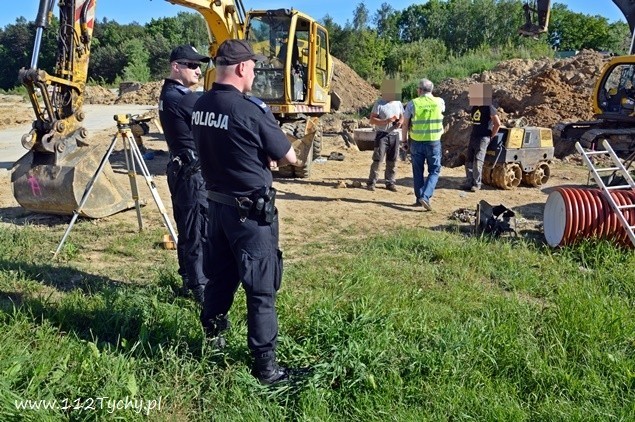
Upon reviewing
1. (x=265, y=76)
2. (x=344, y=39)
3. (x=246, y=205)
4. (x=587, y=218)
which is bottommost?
(x=587, y=218)

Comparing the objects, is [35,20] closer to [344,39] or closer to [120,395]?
[120,395]

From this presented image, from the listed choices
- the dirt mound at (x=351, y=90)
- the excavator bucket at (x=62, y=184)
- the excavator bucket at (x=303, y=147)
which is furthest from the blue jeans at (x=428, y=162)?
the dirt mound at (x=351, y=90)

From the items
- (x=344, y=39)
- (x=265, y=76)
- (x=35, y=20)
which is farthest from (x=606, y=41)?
(x=35, y=20)

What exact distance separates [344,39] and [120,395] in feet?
153

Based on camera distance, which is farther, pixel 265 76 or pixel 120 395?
pixel 265 76

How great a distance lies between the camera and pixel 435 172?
8.87 metres

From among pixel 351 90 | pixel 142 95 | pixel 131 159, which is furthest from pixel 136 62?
pixel 131 159

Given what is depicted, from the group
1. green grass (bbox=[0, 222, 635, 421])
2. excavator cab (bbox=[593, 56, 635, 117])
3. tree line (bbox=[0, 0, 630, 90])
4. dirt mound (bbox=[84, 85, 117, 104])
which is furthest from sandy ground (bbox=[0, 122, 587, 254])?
dirt mound (bbox=[84, 85, 117, 104])

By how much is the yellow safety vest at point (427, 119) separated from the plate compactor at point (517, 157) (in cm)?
203

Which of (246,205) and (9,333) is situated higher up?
(246,205)

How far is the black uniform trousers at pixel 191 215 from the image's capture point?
15.7ft

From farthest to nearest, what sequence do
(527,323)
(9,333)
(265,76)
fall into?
(265,76), (527,323), (9,333)

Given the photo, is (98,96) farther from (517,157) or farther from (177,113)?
(177,113)

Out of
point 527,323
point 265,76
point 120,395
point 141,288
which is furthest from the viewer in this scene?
point 265,76
